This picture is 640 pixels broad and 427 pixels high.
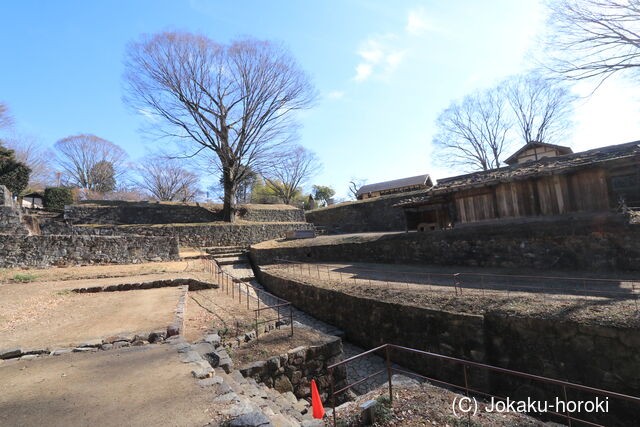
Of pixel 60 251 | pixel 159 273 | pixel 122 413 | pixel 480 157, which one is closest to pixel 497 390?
pixel 122 413

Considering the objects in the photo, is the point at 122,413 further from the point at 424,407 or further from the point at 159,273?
the point at 159,273

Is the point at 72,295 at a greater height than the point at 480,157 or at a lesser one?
lesser

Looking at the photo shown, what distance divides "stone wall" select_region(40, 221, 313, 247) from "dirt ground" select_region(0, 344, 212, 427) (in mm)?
17516

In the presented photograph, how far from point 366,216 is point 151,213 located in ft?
68.9

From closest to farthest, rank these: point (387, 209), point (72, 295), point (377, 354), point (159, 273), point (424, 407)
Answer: point (424, 407) → point (377, 354) → point (72, 295) → point (159, 273) → point (387, 209)

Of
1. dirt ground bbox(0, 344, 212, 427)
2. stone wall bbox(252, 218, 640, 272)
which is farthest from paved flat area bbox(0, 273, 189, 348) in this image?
stone wall bbox(252, 218, 640, 272)

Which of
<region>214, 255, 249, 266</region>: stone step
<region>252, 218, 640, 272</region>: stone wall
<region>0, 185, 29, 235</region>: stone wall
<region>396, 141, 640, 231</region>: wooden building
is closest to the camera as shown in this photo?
<region>252, 218, 640, 272</region>: stone wall

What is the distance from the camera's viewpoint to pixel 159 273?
14.1 meters

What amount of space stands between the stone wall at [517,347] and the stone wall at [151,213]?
22.2 m

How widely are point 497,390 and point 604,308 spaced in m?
2.68

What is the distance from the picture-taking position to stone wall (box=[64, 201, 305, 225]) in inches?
869

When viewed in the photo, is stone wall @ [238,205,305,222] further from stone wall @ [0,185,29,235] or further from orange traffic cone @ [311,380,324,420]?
orange traffic cone @ [311,380,324,420]

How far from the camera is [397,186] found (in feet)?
123

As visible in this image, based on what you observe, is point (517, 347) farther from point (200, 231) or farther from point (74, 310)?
point (200, 231)
